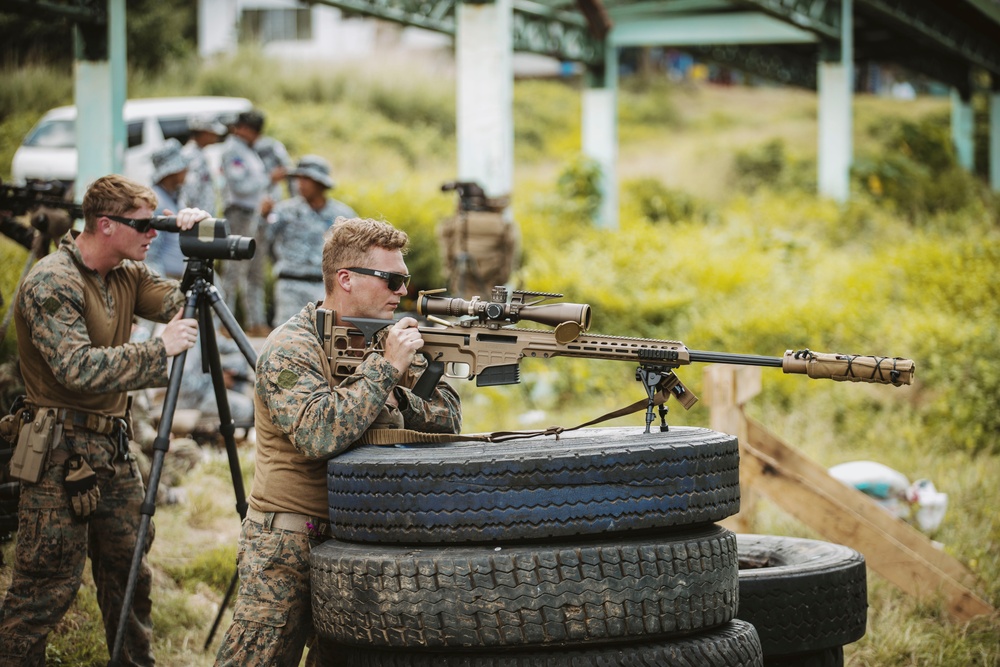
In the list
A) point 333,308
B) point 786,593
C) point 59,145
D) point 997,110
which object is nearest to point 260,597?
point 333,308

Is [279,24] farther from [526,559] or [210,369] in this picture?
[526,559]

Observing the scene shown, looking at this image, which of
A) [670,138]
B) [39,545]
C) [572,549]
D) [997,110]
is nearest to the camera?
[572,549]

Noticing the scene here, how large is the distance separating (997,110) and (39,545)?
2759 cm

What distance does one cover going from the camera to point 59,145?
17438mm

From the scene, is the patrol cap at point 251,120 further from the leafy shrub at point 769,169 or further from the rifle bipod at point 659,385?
the leafy shrub at point 769,169

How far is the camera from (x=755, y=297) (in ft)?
43.2

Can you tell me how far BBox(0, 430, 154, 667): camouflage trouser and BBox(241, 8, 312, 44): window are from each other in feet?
110

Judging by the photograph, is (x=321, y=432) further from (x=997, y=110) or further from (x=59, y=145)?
(x=997, y=110)

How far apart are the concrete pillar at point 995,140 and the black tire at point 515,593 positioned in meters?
25.5

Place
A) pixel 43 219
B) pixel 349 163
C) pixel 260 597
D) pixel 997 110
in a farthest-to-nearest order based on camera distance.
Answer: pixel 997 110 → pixel 349 163 → pixel 43 219 → pixel 260 597

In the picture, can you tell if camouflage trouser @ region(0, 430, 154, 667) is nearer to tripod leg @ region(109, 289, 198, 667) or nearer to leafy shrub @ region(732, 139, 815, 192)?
tripod leg @ region(109, 289, 198, 667)

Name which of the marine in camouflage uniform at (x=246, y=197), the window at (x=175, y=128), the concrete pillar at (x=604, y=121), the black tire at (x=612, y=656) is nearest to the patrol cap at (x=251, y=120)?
the marine in camouflage uniform at (x=246, y=197)

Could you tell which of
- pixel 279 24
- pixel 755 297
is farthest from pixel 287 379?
pixel 279 24

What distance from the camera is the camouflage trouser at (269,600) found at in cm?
398
